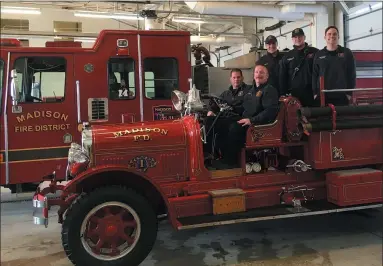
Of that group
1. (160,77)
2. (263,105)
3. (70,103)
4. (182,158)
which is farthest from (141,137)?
(160,77)

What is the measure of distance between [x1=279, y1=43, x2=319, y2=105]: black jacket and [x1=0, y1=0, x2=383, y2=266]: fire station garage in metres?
0.02

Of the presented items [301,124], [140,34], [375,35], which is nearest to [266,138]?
[301,124]

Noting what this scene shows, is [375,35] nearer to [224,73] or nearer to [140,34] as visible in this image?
[224,73]

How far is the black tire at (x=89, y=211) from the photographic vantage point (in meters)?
3.66

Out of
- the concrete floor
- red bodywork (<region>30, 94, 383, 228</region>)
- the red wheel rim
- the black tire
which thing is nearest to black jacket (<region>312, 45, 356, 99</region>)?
red bodywork (<region>30, 94, 383, 228</region>)

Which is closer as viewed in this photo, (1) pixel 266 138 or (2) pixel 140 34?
(1) pixel 266 138

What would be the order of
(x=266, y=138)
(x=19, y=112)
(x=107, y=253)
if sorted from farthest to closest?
1. (x=19, y=112)
2. (x=266, y=138)
3. (x=107, y=253)

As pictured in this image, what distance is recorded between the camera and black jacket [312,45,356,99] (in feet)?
16.7

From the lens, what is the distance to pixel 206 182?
4305 mm

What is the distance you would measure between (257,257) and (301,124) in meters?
1.54

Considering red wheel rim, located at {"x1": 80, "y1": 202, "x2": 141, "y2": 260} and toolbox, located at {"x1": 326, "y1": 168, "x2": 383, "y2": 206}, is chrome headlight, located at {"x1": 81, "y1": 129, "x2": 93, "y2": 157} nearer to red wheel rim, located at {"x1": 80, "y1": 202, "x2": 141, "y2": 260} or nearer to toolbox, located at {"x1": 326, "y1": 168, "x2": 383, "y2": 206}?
red wheel rim, located at {"x1": 80, "y1": 202, "x2": 141, "y2": 260}

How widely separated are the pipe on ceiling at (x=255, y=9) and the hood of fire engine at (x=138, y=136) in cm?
748

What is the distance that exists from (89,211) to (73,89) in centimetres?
305

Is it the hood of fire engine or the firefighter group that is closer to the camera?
the hood of fire engine
